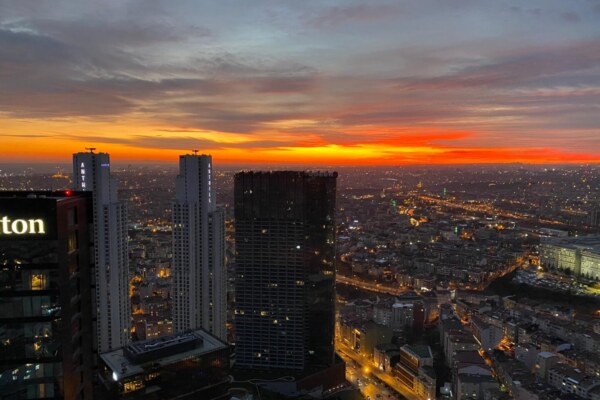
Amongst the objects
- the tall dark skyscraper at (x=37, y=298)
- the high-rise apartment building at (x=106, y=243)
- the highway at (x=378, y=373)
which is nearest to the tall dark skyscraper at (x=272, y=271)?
the highway at (x=378, y=373)

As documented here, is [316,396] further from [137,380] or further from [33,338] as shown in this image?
[33,338]

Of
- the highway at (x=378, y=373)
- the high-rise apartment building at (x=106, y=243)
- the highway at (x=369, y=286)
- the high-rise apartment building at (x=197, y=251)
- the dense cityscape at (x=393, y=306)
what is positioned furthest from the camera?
the highway at (x=369, y=286)

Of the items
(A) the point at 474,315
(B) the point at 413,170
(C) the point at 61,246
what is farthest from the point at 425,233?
(B) the point at 413,170

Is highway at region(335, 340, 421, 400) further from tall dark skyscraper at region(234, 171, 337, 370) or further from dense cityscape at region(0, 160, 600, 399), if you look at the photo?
tall dark skyscraper at region(234, 171, 337, 370)

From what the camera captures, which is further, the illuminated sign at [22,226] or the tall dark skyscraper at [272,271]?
the tall dark skyscraper at [272,271]

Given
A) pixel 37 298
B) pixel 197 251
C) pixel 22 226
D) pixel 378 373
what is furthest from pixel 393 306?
pixel 22 226

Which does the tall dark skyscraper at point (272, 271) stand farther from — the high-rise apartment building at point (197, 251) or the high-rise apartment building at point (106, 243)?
the high-rise apartment building at point (106, 243)

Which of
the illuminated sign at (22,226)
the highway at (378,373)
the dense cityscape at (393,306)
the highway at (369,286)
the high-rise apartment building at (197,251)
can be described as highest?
the illuminated sign at (22,226)
